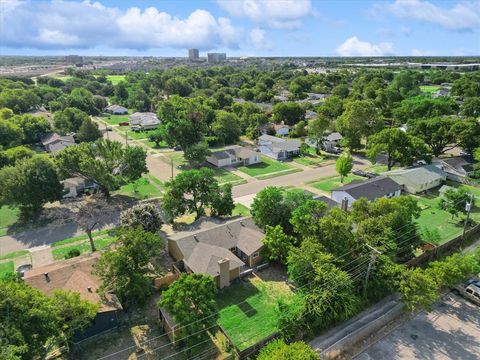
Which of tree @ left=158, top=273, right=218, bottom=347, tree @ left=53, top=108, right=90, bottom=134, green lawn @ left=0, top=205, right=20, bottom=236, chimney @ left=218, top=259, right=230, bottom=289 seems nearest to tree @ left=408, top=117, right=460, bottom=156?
chimney @ left=218, top=259, right=230, bottom=289

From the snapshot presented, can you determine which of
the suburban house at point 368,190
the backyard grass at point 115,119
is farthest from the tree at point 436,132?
the backyard grass at point 115,119

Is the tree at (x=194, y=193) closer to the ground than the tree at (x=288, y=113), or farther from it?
closer to the ground

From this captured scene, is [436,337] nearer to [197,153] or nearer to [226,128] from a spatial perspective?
[197,153]

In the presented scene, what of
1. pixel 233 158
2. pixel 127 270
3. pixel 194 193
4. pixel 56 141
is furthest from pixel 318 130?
pixel 56 141

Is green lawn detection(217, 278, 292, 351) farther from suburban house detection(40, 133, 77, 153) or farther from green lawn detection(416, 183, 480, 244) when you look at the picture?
suburban house detection(40, 133, 77, 153)

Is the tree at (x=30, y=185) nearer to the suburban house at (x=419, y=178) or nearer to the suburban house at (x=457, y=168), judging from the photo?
the suburban house at (x=419, y=178)
